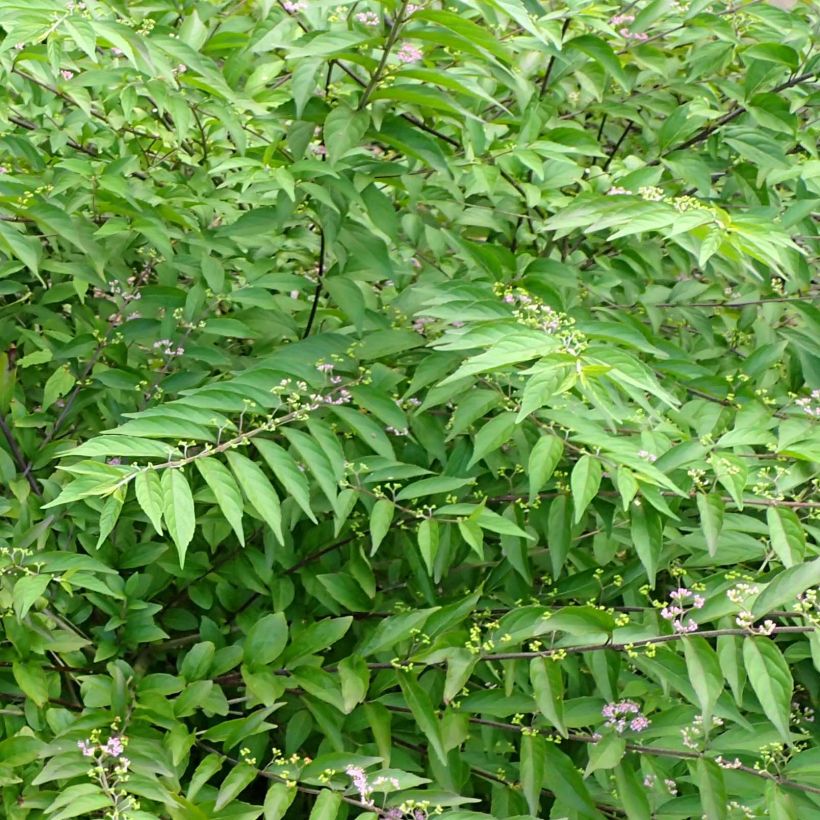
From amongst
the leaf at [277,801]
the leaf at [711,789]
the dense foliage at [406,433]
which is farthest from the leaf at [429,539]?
the leaf at [711,789]

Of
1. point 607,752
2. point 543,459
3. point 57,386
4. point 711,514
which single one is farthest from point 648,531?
point 57,386

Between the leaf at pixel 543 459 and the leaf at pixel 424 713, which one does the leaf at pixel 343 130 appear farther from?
the leaf at pixel 424 713

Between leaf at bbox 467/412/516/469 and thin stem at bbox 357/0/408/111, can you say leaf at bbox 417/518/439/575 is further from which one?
thin stem at bbox 357/0/408/111

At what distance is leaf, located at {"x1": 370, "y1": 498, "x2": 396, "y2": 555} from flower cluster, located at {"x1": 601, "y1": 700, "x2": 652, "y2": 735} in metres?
0.42

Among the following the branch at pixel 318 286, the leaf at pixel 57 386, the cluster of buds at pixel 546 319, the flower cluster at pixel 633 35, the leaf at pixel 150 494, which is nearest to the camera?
the leaf at pixel 150 494

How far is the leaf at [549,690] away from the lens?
1568 mm

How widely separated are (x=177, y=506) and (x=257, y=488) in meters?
0.12

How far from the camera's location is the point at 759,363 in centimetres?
214

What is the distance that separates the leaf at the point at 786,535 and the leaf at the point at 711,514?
0.23ft

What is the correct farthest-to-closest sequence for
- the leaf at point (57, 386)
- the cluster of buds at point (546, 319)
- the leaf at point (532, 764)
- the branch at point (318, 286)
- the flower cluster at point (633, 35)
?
the flower cluster at point (633, 35) < the leaf at point (57, 386) < the branch at point (318, 286) < the leaf at point (532, 764) < the cluster of buds at point (546, 319)

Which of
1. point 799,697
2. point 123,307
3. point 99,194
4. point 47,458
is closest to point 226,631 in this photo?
point 47,458

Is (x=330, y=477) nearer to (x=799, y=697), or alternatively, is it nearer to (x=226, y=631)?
(x=226, y=631)

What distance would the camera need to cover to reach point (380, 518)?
1711mm

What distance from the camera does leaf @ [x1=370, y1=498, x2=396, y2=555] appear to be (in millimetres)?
1685
